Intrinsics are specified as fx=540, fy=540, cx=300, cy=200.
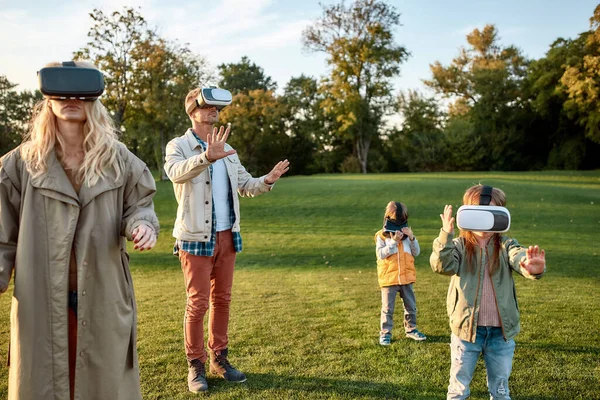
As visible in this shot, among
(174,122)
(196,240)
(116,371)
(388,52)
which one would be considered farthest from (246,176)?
(388,52)

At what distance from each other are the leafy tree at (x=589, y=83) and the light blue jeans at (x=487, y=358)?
34.4 metres

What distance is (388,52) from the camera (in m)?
49.2

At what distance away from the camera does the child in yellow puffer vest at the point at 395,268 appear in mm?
5859

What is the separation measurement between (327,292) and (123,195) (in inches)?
236

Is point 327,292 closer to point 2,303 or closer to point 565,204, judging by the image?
point 2,303

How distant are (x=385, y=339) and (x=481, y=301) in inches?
84.4

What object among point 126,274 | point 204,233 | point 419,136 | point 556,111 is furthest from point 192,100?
point 419,136

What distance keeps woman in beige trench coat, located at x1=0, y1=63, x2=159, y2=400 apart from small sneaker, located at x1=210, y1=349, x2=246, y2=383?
1.77 metres

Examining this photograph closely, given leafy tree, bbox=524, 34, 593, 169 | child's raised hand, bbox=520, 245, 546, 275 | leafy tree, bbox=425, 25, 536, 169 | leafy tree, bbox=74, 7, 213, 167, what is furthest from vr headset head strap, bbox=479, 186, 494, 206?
leafy tree, bbox=425, 25, 536, 169

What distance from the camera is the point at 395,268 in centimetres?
594

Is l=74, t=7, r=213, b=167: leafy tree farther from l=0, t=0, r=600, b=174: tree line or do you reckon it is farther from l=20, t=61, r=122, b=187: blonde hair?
l=20, t=61, r=122, b=187: blonde hair

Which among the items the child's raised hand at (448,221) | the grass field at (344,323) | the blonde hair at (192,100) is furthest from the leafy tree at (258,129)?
the child's raised hand at (448,221)

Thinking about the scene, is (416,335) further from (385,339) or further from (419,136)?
(419,136)

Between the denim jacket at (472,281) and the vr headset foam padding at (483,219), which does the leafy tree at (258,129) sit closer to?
the denim jacket at (472,281)
